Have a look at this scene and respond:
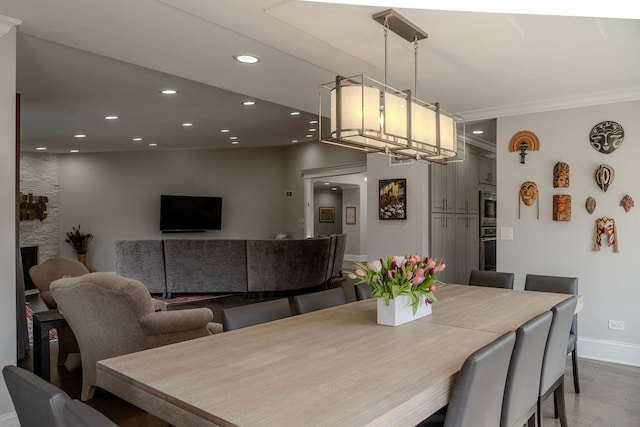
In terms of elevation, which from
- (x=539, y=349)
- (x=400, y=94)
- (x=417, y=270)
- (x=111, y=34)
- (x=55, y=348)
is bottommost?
(x=55, y=348)

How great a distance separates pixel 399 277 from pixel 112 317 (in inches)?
73.4

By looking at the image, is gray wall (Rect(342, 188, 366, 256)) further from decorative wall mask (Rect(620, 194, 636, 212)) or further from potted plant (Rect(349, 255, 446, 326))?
potted plant (Rect(349, 255, 446, 326))

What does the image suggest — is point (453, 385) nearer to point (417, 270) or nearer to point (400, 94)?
point (417, 270)

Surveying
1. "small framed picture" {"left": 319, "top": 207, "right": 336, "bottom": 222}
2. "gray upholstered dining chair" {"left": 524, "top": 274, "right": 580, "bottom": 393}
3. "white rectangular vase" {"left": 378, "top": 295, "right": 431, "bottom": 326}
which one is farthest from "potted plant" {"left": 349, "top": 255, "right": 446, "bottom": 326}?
"small framed picture" {"left": 319, "top": 207, "right": 336, "bottom": 222}

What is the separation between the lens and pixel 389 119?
2400 millimetres

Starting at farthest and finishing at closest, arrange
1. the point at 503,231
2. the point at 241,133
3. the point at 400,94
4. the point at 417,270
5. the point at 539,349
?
the point at 241,133
the point at 503,231
the point at 400,94
the point at 417,270
the point at 539,349

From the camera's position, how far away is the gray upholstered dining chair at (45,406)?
104 centimetres

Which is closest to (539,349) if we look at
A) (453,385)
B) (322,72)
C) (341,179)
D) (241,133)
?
(453,385)

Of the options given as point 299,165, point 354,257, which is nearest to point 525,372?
point 299,165

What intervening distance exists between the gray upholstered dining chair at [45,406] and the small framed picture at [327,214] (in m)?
13.9

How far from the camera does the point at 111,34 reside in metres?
2.79

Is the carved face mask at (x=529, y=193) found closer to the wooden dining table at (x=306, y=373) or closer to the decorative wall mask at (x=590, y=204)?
the decorative wall mask at (x=590, y=204)

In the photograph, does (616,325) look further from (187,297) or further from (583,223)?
(187,297)

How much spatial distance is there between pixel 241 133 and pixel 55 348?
474 cm
